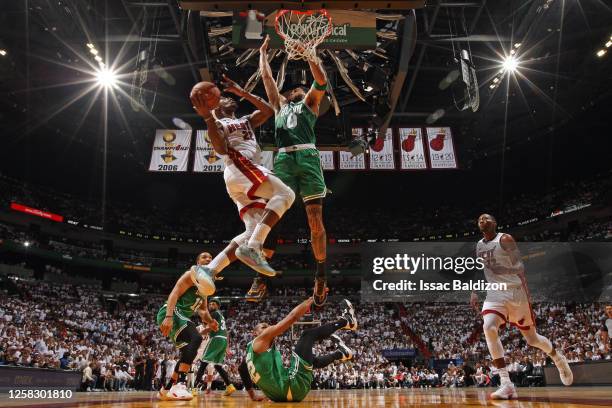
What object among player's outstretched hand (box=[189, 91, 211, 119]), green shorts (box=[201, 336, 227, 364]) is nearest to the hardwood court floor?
green shorts (box=[201, 336, 227, 364])

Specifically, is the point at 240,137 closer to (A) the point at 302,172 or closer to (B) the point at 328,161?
(A) the point at 302,172

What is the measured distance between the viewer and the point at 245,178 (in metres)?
4.50

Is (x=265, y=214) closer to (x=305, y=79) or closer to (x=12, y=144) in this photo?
(x=305, y=79)

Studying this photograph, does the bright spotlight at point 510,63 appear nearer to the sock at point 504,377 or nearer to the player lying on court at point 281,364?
the sock at point 504,377

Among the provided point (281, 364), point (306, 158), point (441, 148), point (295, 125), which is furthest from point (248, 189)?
point (441, 148)

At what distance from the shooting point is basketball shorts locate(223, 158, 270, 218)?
4465mm

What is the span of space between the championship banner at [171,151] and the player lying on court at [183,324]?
39.7 feet

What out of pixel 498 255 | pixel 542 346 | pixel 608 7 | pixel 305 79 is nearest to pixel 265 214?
pixel 498 255

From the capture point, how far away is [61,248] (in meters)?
28.4

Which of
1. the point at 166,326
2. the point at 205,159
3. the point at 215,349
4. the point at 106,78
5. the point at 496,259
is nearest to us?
the point at 166,326

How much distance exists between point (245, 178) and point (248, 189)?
0.11m

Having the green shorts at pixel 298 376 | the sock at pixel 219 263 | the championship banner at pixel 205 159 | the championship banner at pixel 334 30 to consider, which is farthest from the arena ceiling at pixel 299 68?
the green shorts at pixel 298 376

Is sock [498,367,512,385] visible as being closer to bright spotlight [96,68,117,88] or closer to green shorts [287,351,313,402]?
Answer: green shorts [287,351,313,402]

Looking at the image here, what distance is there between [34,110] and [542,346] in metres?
26.1
